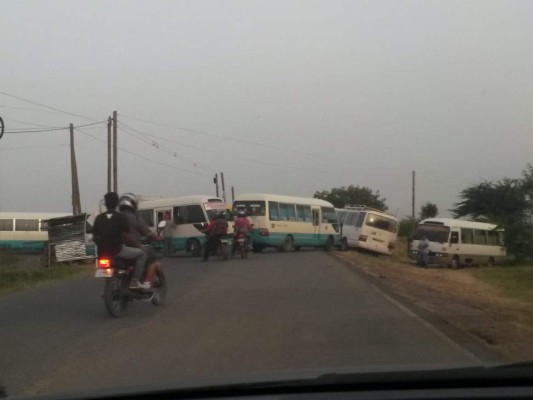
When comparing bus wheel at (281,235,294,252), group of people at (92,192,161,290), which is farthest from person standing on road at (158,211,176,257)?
group of people at (92,192,161,290)

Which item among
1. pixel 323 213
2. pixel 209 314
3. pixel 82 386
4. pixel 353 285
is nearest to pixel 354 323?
pixel 209 314

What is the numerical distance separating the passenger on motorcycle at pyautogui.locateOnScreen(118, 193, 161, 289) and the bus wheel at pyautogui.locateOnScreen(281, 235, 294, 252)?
25091 millimetres

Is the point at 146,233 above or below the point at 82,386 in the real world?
above

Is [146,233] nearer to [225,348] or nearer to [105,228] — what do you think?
[105,228]

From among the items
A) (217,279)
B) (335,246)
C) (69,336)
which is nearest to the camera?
(69,336)

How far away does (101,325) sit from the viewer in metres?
10.7

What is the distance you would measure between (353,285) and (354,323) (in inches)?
247

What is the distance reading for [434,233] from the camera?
141ft

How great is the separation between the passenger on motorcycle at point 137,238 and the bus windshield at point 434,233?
32228 mm

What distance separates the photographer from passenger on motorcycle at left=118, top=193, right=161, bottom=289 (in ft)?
38.5

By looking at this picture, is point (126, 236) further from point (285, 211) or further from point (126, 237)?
point (285, 211)

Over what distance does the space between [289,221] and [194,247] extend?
18.6 feet

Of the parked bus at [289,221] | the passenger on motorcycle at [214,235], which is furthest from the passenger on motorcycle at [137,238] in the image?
the parked bus at [289,221]

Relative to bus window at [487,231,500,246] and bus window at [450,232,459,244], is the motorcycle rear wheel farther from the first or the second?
bus window at [487,231,500,246]
